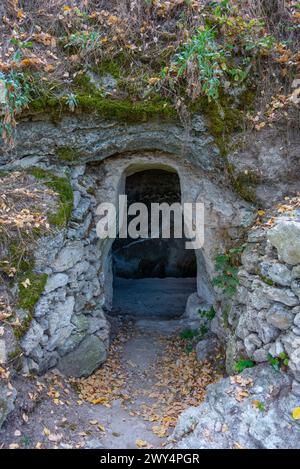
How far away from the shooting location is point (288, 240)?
367cm

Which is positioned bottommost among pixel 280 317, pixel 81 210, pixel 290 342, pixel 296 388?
pixel 296 388

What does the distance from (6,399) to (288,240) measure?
318 cm

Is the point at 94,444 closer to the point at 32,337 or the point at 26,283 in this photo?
the point at 32,337

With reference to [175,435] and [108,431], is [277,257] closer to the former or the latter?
[175,435]

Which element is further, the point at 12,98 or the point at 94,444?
the point at 12,98

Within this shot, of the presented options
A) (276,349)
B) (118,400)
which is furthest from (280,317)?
(118,400)

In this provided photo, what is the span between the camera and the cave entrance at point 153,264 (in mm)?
8883

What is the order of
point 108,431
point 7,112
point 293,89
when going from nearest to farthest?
1. point 108,431
2. point 7,112
3. point 293,89

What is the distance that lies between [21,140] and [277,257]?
376 centimetres

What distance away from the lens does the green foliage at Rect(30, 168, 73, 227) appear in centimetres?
480

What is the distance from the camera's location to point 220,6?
517 cm

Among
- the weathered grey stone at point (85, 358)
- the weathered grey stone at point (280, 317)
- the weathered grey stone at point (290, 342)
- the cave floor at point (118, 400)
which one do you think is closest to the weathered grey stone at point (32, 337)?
Answer: the cave floor at point (118, 400)
